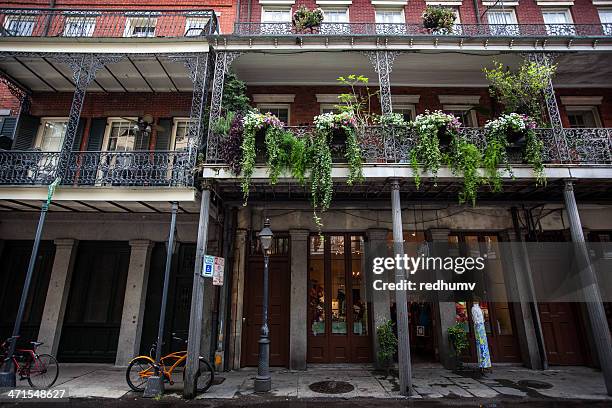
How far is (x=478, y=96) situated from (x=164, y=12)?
32.6ft

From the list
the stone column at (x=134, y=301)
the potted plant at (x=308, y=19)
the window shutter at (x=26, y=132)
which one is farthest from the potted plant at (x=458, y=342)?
the window shutter at (x=26, y=132)

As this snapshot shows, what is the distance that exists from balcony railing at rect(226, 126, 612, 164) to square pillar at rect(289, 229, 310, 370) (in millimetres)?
3127

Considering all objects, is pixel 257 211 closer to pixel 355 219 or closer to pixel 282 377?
pixel 355 219

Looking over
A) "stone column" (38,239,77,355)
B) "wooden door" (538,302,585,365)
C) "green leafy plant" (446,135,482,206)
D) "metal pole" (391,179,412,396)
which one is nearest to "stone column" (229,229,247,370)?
"metal pole" (391,179,412,396)

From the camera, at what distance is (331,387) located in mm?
7316

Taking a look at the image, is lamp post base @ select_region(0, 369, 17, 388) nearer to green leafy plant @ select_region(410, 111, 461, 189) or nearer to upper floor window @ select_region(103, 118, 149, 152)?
upper floor window @ select_region(103, 118, 149, 152)

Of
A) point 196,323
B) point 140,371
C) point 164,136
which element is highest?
point 164,136

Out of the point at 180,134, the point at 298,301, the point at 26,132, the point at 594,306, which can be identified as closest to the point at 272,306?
the point at 298,301

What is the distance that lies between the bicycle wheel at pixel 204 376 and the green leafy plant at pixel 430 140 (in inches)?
243

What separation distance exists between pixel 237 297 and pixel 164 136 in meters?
5.55

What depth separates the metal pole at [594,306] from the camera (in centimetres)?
654

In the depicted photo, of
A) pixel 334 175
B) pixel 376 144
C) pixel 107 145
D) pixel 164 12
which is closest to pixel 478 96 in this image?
pixel 376 144

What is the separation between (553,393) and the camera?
689cm

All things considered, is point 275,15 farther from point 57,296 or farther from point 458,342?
point 458,342
